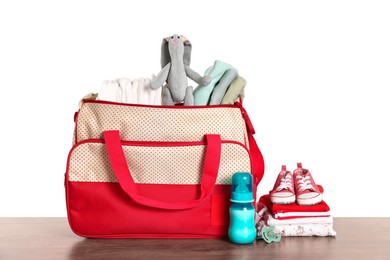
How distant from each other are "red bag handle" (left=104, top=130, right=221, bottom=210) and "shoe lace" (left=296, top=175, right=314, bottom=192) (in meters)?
0.21

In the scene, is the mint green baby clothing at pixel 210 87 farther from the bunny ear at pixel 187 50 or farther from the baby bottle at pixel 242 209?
the baby bottle at pixel 242 209

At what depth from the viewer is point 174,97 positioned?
1.52m

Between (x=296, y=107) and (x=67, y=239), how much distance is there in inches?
30.4

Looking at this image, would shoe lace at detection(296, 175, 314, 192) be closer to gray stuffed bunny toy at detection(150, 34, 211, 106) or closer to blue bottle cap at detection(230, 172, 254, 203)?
blue bottle cap at detection(230, 172, 254, 203)

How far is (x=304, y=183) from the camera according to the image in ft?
4.88

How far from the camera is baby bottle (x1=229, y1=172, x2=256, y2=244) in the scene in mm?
1374

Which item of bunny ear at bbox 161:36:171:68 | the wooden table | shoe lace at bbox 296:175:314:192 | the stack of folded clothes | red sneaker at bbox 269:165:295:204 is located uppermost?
bunny ear at bbox 161:36:171:68

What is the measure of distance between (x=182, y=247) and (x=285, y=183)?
0.29 meters

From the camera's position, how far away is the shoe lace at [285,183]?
1.46 m

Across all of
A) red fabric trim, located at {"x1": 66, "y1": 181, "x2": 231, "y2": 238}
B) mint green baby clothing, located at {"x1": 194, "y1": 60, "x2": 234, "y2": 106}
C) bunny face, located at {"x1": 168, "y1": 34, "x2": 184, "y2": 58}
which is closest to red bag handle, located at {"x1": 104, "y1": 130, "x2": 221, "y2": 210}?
red fabric trim, located at {"x1": 66, "y1": 181, "x2": 231, "y2": 238}

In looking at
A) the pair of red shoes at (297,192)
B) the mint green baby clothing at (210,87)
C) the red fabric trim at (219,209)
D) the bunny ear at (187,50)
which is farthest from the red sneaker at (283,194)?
the bunny ear at (187,50)

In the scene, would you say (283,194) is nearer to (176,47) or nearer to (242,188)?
(242,188)

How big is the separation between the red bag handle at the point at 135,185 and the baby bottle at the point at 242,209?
5cm
